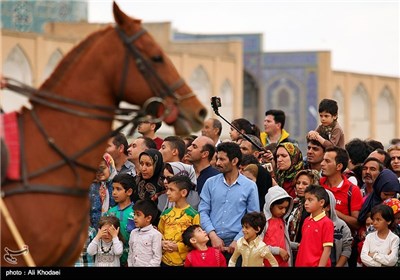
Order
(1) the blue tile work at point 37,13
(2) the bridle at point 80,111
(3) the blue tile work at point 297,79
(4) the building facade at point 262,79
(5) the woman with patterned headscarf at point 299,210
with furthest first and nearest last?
(3) the blue tile work at point 297,79 < (4) the building facade at point 262,79 < (1) the blue tile work at point 37,13 < (5) the woman with patterned headscarf at point 299,210 < (2) the bridle at point 80,111

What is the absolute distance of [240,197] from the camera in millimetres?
12797

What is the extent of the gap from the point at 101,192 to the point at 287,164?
1942 millimetres

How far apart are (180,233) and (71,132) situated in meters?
3.61

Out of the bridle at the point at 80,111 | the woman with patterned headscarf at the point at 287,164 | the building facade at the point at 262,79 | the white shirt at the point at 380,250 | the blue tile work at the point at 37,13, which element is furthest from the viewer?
the building facade at the point at 262,79

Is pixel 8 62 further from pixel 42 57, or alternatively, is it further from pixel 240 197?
pixel 240 197

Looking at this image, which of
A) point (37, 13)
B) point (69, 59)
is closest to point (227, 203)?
point (69, 59)

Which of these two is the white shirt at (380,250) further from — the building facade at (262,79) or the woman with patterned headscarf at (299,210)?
the building facade at (262,79)

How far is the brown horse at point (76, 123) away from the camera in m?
9.30

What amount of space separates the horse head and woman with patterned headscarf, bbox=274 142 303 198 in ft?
13.6

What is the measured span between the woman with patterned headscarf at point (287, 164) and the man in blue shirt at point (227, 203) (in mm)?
810

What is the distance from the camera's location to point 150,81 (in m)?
9.50

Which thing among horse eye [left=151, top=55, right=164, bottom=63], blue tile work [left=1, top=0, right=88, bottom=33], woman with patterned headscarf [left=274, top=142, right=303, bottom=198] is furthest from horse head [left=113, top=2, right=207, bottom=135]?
blue tile work [left=1, top=0, right=88, bottom=33]

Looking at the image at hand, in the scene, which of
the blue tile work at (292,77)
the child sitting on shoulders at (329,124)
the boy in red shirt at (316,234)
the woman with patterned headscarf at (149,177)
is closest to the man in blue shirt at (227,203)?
the boy in red shirt at (316,234)

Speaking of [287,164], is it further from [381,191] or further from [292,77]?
[292,77]
